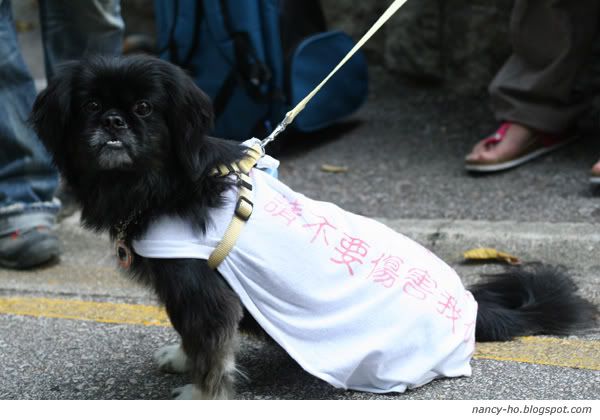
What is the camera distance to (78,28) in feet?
12.0

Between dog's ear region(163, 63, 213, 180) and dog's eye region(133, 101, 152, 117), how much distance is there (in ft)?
0.18

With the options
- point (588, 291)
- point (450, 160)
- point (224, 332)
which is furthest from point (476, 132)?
point (224, 332)

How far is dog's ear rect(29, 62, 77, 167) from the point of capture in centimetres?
206

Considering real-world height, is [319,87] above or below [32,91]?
above

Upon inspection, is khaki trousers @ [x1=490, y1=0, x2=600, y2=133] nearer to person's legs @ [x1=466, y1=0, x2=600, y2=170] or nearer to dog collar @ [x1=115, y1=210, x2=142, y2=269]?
person's legs @ [x1=466, y1=0, x2=600, y2=170]

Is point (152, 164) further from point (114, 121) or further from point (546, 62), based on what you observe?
point (546, 62)

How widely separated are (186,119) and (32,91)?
5.48 feet

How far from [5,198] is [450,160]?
2.23 meters

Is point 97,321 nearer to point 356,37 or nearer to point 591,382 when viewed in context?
point 591,382

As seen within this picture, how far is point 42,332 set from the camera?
2.83 m

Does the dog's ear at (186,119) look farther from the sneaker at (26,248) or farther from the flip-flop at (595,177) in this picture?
the flip-flop at (595,177)

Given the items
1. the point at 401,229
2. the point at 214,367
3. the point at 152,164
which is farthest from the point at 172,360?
the point at 401,229

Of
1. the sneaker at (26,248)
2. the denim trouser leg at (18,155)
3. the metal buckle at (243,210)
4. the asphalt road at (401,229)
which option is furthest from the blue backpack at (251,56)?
the metal buckle at (243,210)

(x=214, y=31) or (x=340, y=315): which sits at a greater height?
(x=340, y=315)
